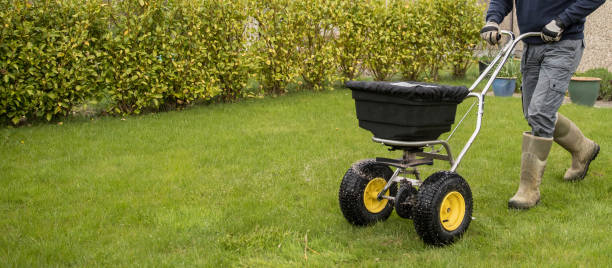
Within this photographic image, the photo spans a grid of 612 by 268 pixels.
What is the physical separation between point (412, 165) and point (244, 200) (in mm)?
1378

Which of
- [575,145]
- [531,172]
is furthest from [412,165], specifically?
[575,145]

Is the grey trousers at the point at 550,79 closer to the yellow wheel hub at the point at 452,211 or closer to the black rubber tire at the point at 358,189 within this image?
the yellow wheel hub at the point at 452,211

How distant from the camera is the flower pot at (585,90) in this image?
26.3 ft

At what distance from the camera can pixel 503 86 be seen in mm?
9086

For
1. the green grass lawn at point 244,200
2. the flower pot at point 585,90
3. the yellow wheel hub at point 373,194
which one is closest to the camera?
the green grass lawn at point 244,200

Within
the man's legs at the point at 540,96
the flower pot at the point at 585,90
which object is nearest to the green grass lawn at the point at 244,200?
the man's legs at the point at 540,96

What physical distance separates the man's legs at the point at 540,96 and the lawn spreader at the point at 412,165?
0.75 metres

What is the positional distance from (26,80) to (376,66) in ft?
18.1

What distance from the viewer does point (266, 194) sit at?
4.45 meters

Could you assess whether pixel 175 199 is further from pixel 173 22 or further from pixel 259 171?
pixel 173 22

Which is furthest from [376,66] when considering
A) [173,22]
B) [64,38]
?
[64,38]

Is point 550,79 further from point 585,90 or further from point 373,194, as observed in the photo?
point 585,90

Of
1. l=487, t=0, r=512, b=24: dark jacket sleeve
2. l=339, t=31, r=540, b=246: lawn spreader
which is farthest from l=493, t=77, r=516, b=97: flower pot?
l=339, t=31, r=540, b=246: lawn spreader

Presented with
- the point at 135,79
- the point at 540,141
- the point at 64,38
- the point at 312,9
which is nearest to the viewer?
the point at 540,141
